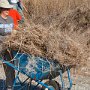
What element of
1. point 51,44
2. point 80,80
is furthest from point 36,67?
point 80,80

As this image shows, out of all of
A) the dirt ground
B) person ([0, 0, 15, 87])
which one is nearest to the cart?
person ([0, 0, 15, 87])

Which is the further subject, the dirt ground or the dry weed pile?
the dirt ground

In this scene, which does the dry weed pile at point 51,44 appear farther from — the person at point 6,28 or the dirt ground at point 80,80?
the dirt ground at point 80,80

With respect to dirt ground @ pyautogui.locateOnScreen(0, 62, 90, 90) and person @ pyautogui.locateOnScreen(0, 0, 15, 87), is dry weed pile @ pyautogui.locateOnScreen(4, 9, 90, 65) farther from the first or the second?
dirt ground @ pyautogui.locateOnScreen(0, 62, 90, 90)

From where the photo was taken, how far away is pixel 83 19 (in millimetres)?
12523

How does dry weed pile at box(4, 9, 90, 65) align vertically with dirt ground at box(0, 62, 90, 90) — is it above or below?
above

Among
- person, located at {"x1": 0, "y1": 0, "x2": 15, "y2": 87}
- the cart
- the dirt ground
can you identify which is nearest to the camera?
the cart

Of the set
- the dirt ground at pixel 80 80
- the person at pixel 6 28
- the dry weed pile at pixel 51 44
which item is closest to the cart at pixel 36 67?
the dry weed pile at pixel 51 44

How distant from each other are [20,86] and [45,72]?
1.39 meters

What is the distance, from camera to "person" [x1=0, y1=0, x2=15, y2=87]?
778cm

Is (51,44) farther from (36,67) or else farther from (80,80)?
(80,80)

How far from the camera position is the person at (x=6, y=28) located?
7777 millimetres

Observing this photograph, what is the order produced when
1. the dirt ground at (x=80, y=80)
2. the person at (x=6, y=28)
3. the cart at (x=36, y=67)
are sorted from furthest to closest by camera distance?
the dirt ground at (x=80, y=80)
the person at (x=6, y=28)
the cart at (x=36, y=67)

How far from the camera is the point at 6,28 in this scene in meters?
7.82
